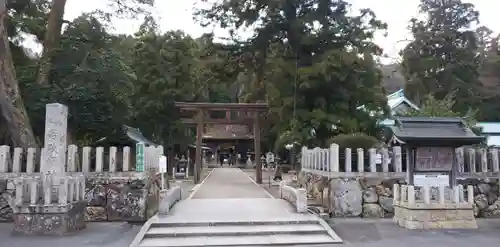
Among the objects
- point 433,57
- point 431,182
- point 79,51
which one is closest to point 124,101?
point 79,51

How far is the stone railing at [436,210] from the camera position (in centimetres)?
1092

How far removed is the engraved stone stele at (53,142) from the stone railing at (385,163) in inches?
298

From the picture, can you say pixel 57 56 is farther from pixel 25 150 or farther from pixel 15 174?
pixel 15 174

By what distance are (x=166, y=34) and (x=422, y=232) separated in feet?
78.9

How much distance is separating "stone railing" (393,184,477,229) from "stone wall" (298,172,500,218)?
1781 millimetres

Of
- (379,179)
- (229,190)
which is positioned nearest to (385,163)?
(379,179)

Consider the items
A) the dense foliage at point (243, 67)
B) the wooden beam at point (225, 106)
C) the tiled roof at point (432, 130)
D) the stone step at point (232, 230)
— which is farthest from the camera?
the wooden beam at point (225, 106)

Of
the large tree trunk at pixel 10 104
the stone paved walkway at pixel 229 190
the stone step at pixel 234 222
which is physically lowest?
the stone step at pixel 234 222

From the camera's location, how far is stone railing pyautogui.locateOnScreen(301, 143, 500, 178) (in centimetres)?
1326

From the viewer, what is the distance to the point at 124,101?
696 inches

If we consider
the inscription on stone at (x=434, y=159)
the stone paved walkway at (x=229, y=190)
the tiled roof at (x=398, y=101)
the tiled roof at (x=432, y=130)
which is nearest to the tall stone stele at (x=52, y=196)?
the stone paved walkway at (x=229, y=190)

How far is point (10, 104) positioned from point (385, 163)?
11823 mm

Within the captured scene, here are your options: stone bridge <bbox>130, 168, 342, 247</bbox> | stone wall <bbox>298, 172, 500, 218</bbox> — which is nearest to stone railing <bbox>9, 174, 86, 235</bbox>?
stone bridge <bbox>130, 168, 342, 247</bbox>

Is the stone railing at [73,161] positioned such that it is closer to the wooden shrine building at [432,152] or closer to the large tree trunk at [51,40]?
the large tree trunk at [51,40]
